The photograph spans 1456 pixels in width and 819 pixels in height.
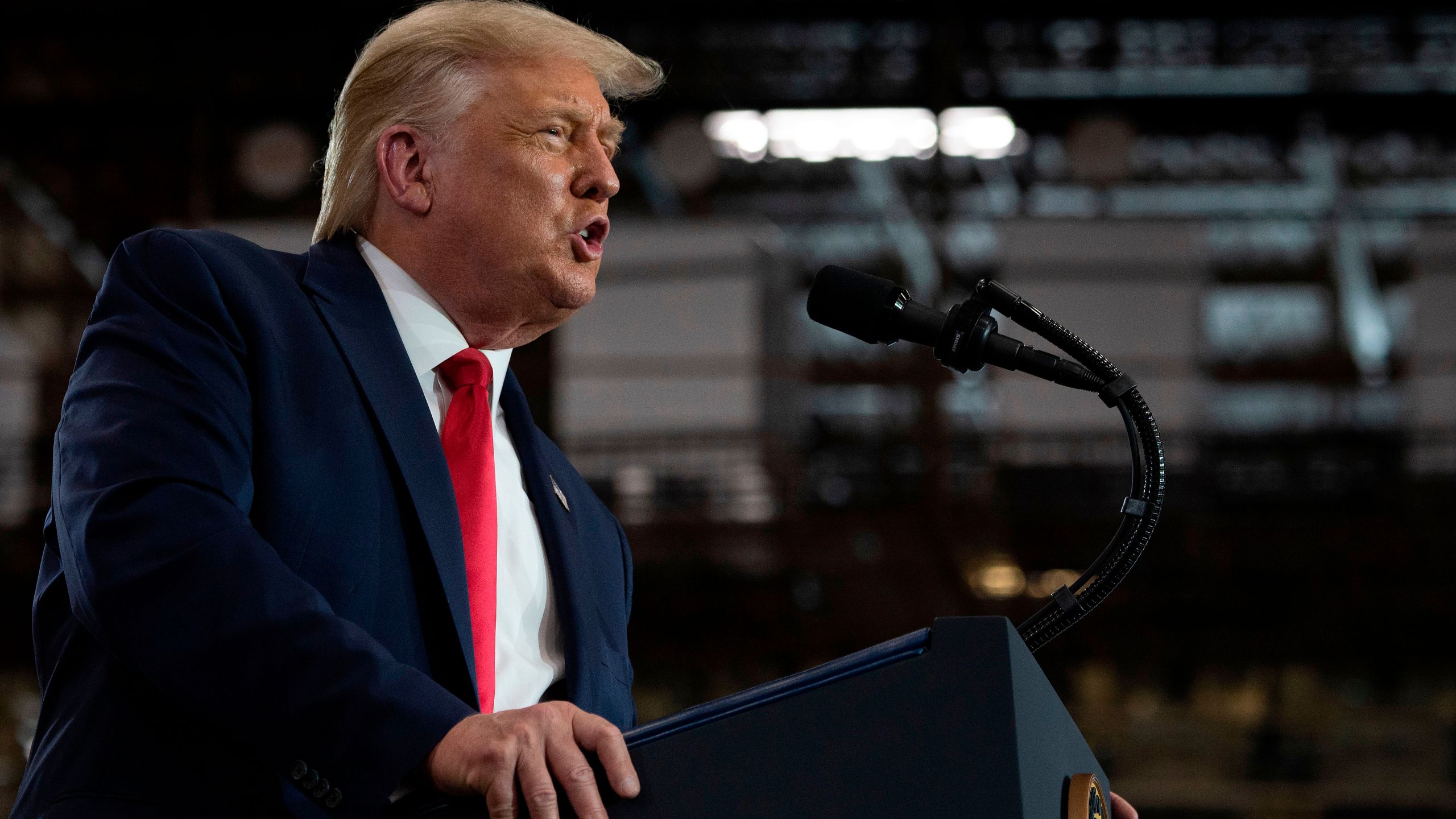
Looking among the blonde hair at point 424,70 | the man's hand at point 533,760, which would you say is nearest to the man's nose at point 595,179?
the blonde hair at point 424,70

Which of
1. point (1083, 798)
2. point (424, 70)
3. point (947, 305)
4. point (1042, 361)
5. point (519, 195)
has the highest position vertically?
point (424, 70)

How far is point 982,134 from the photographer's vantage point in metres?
9.48

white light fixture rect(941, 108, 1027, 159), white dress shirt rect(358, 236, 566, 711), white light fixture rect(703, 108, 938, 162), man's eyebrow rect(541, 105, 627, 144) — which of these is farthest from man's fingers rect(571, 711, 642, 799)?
white light fixture rect(941, 108, 1027, 159)

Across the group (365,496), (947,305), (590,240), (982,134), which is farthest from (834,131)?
(365,496)

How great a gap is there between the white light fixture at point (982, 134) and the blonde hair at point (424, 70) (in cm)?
810

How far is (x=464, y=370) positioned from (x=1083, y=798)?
2.27ft

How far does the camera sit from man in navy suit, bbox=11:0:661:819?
0.85 metres

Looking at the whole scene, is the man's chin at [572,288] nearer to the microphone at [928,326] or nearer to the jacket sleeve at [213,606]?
the microphone at [928,326]

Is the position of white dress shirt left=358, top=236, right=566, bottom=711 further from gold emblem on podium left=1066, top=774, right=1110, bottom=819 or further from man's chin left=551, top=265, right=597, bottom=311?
gold emblem on podium left=1066, top=774, right=1110, bottom=819

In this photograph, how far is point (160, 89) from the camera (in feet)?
29.9

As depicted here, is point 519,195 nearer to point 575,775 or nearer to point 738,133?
point 575,775

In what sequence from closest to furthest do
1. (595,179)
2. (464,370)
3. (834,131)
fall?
1. (464,370)
2. (595,179)
3. (834,131)

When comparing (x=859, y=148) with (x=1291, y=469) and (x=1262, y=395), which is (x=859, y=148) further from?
(x=1262, y=395)

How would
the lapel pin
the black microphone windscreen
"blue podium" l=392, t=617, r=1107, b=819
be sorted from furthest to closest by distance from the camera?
the lapel pin → the black microphone windscreen → "blue podium" l=392, t=617, r=1107, b=819
